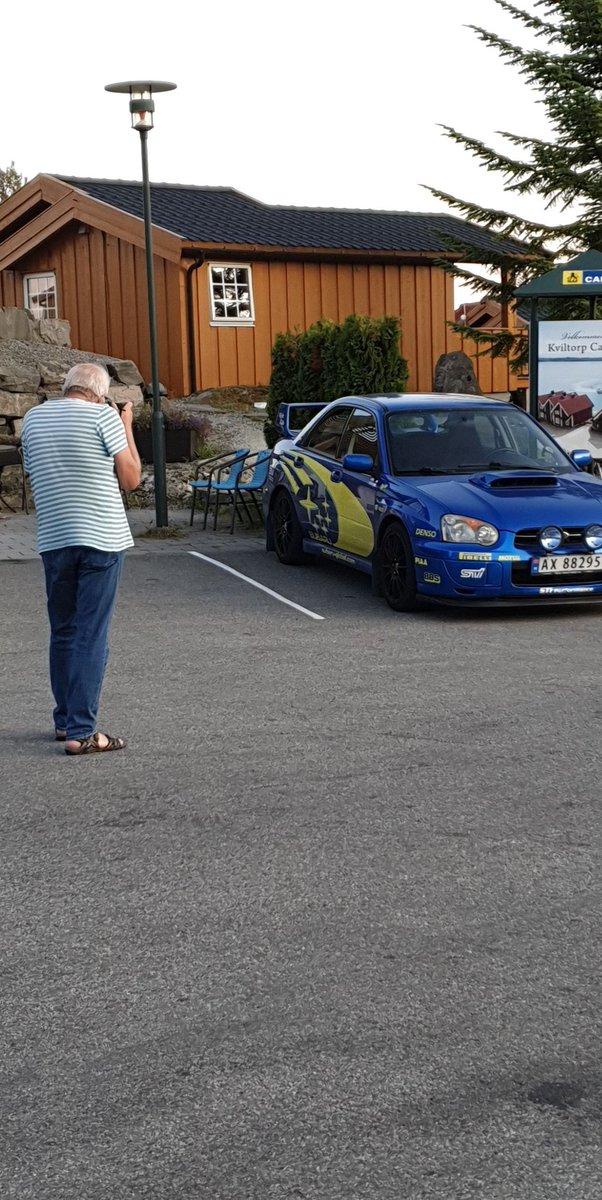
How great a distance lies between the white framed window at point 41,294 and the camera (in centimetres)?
3078

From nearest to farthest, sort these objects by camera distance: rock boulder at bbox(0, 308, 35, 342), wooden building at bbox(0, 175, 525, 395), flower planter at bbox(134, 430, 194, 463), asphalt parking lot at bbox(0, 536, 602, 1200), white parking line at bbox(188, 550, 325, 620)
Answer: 1. asphalt parking lot at bbox(0, 536, 602, 1200)
2. white parking line at bbox(188, 550, 325, 620)
3. flower planter at bbox(134, 430, 194, 463)
4. rock boulder at bbox(0, 308, 35, 342)
5. wooden building at bbox(0, 175, 525, 395)

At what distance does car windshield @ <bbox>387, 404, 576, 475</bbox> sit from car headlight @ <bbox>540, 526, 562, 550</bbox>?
127 cm

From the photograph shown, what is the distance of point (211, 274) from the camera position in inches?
1078

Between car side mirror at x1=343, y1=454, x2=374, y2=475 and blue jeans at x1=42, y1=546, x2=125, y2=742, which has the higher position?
car side mirror at x1=343, y1=454, x2=374, y2=475

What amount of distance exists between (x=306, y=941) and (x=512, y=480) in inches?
284

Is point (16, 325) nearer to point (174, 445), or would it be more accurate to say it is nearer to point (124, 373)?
point (124, 373)

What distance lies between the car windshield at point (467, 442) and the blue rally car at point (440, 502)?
0.5 inches

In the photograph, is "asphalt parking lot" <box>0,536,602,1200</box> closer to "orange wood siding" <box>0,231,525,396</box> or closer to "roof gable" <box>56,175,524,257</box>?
"orange wood siding" <box>0,231,525,396</box>

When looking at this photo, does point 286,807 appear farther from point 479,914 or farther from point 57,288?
point 57,288

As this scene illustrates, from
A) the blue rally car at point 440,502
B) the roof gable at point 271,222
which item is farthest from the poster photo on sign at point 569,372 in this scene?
the roof gable at point 271,222

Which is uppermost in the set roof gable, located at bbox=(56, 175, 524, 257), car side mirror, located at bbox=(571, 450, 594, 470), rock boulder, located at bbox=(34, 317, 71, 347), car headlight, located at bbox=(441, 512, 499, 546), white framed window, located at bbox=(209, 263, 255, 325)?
roof gable, located at bbox=(56, 175, 524, 257)

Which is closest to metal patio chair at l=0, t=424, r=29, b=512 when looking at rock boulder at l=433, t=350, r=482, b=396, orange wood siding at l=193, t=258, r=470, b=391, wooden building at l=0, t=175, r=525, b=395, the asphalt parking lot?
wooden building at l=0, t=175, r=525, b=395

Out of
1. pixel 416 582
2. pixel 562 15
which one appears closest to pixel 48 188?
pixel 562 15

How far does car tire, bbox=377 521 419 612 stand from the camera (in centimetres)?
1091
